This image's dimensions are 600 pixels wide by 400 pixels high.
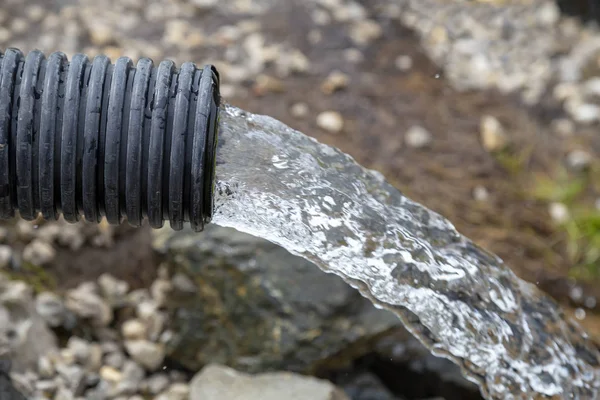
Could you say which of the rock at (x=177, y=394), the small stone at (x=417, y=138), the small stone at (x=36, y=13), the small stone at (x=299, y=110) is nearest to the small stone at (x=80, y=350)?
the rock at (x=177, y=394)

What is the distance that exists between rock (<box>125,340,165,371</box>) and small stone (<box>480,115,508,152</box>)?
1668 millimetres

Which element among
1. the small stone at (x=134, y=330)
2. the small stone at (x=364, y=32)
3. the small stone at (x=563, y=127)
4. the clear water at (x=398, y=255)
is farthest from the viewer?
the small stone at (x=364, y=32)

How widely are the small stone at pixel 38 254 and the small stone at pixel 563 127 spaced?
2.15 meters

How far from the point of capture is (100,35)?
3.45m

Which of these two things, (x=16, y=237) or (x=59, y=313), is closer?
(x=59, y=313)

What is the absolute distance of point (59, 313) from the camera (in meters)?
2.26

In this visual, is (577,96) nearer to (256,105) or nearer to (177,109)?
(256,105)

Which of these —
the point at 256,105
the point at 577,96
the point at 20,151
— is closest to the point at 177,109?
the point at 20,151

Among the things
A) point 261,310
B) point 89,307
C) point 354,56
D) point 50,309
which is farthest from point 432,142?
point 50,309

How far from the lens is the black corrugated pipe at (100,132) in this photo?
135cm

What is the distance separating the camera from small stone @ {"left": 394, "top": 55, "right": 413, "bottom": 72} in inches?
138

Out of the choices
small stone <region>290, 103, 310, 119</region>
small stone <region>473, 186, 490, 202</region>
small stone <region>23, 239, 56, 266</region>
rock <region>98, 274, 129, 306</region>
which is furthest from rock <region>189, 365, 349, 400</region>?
small stone <region>290, 103, 310, 119</region>

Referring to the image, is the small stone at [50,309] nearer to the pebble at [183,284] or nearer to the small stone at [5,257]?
the small stone at [5,257]

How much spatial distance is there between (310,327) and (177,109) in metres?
0.96
